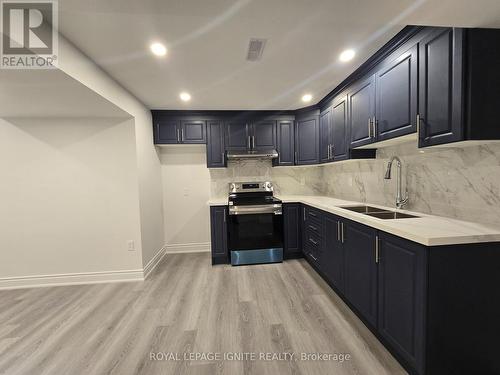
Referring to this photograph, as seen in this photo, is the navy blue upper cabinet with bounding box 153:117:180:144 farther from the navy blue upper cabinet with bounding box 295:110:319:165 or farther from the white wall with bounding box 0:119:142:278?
the navy blue upper cabinet with bounding box 295:110:319:165

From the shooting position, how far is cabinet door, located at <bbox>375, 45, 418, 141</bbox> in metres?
1.59

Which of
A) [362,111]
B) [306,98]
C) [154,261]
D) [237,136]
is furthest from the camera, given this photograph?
[237,136]

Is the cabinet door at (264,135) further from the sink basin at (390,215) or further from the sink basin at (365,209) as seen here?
the sink basin at (390,215)

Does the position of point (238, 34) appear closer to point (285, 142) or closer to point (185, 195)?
point (285, 142)

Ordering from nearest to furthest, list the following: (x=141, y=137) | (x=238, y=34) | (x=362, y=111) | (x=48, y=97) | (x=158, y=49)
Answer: (x=238, y=34) → (x=158, y=49) → (x=48, y=97) → (x=362, y=111) → (x=141, y=137)

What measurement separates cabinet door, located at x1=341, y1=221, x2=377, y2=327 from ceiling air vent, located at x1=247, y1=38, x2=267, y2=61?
165 cm

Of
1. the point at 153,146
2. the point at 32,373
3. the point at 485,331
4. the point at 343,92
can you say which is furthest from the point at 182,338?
the point at 343,92

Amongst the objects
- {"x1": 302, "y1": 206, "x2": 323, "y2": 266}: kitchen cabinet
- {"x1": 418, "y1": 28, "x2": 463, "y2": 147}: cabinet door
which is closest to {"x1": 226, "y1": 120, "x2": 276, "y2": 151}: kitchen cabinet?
{"x1": 302, "y1": 206, "x2": 323, "y2": 266}: kitchen cabinet

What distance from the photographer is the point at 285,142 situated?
364 centimetres

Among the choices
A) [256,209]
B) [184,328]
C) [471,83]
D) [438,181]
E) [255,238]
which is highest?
[471,83]

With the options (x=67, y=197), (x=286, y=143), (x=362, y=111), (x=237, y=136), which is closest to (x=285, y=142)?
(x=286, y=143)

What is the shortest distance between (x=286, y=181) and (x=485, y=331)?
9.55 feet

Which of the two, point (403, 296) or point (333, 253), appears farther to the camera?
point (333, 253)

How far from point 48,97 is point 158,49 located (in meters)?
1.17
